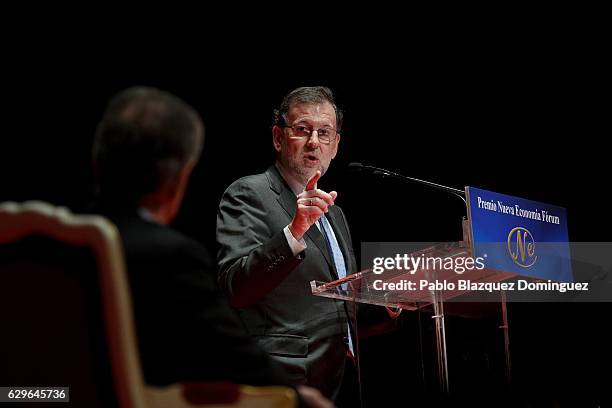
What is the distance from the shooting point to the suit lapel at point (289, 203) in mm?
2893

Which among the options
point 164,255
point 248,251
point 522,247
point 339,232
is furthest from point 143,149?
point 339,232

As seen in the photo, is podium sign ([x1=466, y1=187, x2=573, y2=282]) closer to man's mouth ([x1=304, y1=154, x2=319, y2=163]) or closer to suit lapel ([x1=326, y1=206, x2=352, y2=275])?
suit lapel ([x1=326, y1=206, x2=352, y2=275])

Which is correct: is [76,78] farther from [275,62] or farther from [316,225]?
[316,225]

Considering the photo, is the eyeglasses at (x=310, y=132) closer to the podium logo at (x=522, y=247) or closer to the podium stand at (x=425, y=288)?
the podium stand at (x=425, y=288)

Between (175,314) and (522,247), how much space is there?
1592mm

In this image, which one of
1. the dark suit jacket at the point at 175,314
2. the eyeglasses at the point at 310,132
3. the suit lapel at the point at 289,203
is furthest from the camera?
the eyeglasses at the point at 310,132

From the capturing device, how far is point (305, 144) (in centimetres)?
316

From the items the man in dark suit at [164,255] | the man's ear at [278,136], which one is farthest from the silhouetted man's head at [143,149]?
the man's ear at [278,136]

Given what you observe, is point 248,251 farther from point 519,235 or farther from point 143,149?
point 143,149

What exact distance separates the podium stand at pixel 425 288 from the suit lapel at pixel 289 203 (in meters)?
0.29

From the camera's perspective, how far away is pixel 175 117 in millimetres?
1349

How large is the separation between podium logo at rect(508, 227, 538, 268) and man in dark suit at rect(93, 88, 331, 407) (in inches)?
52.9

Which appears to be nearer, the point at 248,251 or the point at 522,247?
the point at 522,247

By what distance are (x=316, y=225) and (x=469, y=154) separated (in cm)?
209
